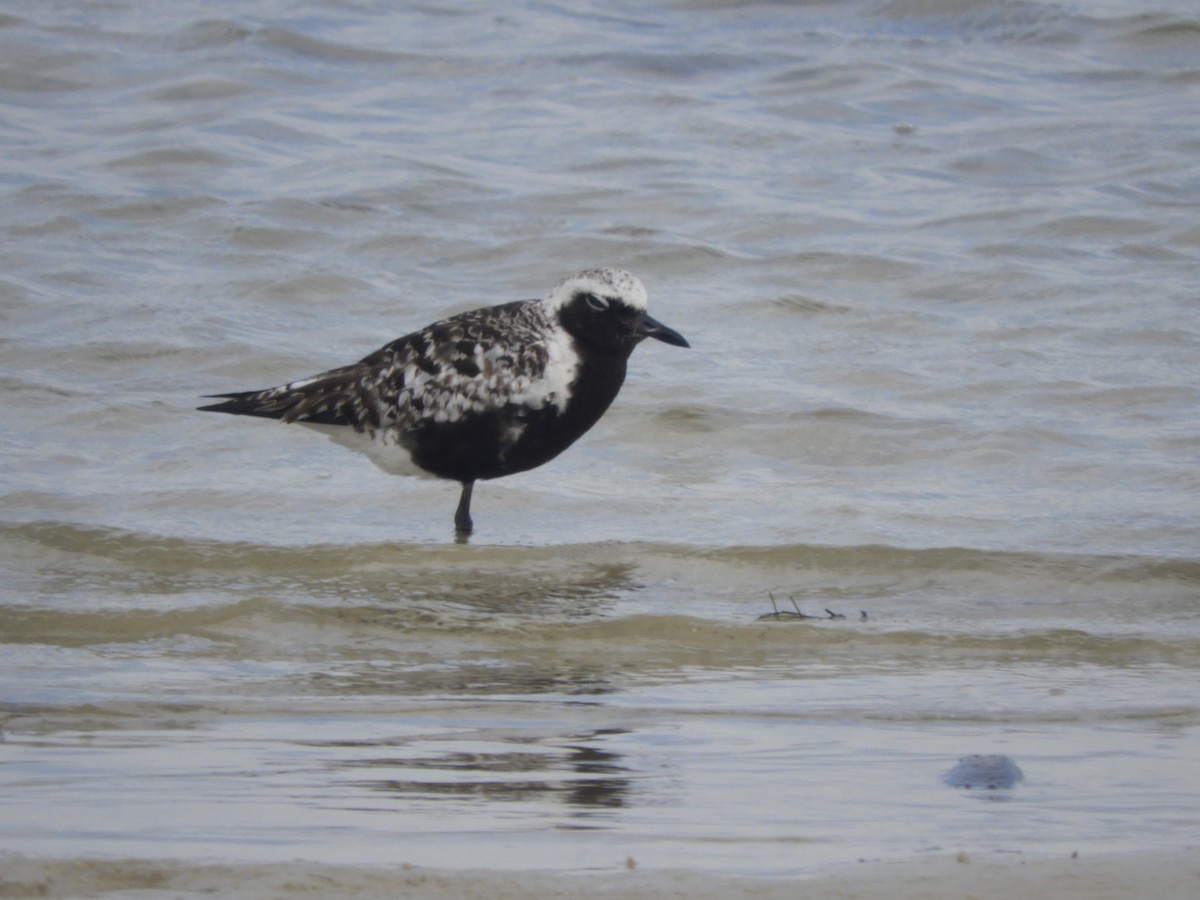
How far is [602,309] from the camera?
866 cm

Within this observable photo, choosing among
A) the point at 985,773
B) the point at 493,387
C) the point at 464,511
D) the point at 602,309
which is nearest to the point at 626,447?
the point at 464,511

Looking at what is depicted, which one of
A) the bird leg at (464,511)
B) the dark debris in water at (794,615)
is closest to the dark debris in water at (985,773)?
the dark debris in water at (794,615)

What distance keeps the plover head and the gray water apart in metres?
0.91

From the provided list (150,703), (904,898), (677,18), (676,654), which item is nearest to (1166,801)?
(904,898)

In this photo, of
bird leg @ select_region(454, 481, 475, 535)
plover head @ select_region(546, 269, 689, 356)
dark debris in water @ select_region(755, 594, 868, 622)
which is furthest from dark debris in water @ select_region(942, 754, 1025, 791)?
bird leg @ select_region(454, 481, 475, 535)

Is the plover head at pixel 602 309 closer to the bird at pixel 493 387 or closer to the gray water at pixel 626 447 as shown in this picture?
the bird at pixel 493 387

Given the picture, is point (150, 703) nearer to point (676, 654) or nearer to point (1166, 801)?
point (676, 654)

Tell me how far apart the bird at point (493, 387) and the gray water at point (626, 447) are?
1.34ft

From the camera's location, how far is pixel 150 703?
223 inches

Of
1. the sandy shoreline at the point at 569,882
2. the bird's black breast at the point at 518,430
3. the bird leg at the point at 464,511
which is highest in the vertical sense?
the sandy shoreline at the point at 569,882

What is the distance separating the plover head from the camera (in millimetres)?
8656

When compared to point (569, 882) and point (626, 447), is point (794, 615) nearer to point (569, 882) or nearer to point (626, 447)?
point (569, 882)

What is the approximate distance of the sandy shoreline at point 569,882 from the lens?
3771mm

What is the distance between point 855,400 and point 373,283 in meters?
4.18
